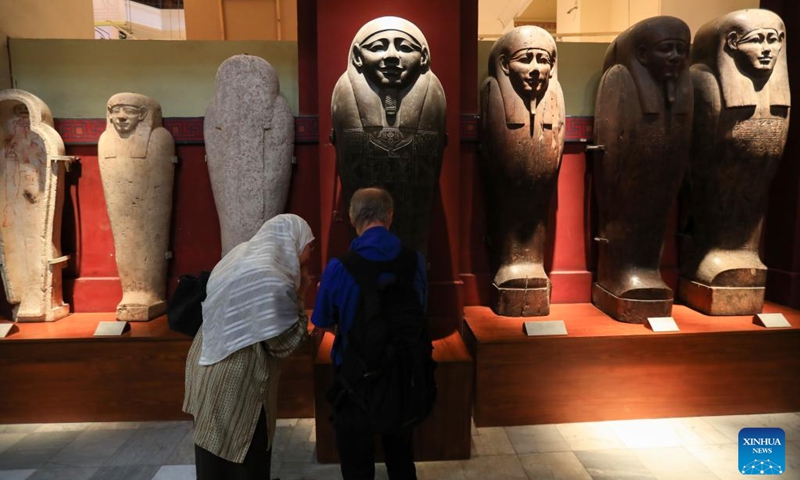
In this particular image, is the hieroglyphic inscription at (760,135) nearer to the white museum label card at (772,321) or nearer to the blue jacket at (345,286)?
the white museum label card at (772,321)

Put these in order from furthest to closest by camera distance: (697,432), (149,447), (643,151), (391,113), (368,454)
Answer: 1. (643,151)
2. (697,432)
3. (149,447)
4. (391,113)
5. (368,454)

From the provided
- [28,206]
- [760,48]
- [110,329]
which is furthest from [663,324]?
[28,206]

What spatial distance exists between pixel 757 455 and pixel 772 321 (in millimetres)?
806

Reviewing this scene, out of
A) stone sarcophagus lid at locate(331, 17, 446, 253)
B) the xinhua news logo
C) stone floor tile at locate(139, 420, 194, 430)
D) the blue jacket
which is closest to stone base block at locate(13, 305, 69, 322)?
stone floor tile at locate(139, 420, 194, 430)

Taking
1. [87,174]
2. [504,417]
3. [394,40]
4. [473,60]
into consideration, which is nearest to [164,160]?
[87,174]

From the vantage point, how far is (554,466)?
215 centimetres

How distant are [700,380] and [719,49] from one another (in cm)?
185

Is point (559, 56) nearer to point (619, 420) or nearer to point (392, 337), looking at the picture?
point (619, 420)

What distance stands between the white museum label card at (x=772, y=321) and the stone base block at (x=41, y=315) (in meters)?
3.85

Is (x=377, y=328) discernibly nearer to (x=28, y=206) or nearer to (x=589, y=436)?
(x=589, y=436)

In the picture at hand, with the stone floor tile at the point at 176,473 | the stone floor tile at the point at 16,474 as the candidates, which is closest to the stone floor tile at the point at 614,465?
the stone floor tile at the point at 176,473

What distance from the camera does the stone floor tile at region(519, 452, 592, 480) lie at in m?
2.08

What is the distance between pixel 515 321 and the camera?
2.72m

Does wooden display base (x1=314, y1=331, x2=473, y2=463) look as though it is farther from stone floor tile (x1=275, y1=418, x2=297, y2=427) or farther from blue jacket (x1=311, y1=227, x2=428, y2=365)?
blue jacket (x1=311, y1=227, x2=428, y2=365)
